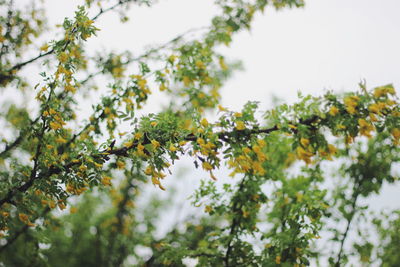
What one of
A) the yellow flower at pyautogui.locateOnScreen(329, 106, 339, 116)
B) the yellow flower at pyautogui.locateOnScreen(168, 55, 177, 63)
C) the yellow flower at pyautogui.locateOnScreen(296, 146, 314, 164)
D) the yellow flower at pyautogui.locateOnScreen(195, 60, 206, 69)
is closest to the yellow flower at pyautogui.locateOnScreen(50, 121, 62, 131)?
the yellow flower at pyautogui.locateOnScreen(168, 55, 177, 63)

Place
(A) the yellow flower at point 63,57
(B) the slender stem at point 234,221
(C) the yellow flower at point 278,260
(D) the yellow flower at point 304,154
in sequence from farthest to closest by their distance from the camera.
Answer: (B) the slender stem at point 234,221, (C) the yellow flower at point 278,260, (A) the yellow flower at point 63,57, (D) the yellow flower at point 304,154

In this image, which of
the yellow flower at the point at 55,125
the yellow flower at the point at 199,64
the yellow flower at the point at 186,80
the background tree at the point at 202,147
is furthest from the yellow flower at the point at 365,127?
the yellow flower at the point at 55,125

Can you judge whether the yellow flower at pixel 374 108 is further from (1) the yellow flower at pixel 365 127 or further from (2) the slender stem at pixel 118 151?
(2) the slender stem at pixel 118 151

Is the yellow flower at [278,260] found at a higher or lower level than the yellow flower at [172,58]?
lower

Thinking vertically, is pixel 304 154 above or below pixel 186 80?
below

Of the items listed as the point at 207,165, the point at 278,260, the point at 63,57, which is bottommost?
the point at 278,260

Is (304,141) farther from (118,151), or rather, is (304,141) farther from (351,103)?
(118,151)

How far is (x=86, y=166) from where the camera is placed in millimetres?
2168

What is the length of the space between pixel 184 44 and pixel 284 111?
6.83 feet

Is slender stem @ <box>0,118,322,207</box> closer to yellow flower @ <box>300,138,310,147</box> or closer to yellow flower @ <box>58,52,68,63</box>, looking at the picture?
yellow flower @ <box>300,138,310,147</box>


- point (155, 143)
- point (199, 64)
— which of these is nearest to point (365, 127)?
point (155, 143)

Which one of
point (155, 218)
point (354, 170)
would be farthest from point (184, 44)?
point (155, 218)

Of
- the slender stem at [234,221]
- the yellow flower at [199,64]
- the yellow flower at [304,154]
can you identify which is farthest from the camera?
the yellow flower at [199,64]

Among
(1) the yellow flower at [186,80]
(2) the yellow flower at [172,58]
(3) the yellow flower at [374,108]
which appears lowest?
(3) the yellow flower at [374,108]
